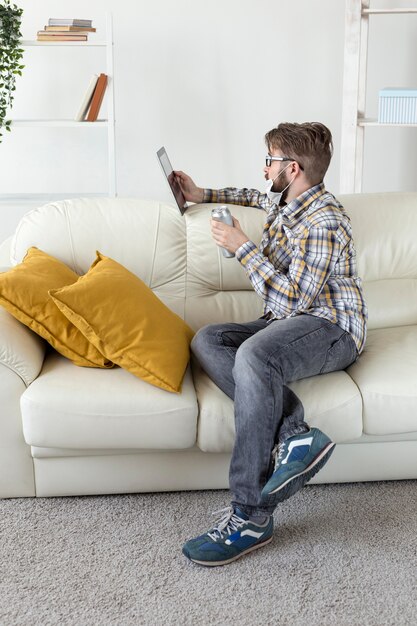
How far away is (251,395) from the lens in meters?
2.09

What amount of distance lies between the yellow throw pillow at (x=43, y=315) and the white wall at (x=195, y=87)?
228 cm

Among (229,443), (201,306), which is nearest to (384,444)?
(229,443)

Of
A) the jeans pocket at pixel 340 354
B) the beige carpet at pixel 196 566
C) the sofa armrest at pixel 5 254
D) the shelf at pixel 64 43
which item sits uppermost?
the shelf at pixel 64 43

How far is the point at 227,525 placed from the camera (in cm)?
206

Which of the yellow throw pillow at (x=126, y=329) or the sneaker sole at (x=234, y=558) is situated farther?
the yellow throw pillow at (x=126, y=329)

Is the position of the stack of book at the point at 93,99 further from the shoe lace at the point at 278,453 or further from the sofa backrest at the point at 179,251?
the shoe lace at the point at 278,453

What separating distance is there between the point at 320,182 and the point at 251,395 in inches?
28.3

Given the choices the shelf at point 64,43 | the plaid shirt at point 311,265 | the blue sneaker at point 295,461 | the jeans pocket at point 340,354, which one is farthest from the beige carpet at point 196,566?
the shelf at point 64,43

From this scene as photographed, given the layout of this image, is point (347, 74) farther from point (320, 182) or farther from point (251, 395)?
point (251, 395)

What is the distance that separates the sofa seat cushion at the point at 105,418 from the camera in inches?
85.5

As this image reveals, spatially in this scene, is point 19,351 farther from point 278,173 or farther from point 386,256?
point 386,256

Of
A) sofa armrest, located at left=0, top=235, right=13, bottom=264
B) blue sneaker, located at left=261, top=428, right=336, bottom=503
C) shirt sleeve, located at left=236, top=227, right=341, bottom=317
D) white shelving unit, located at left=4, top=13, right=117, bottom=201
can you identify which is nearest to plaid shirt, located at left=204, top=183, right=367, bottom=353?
shirt sleeve, located at left=236, top=227, right=341, bottom=317

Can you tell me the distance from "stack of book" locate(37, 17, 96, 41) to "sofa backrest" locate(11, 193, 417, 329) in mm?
1597

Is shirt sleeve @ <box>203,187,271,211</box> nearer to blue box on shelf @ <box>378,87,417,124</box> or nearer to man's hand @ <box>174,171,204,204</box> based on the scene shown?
man's hand @ <box>174,171,204,204</box>
